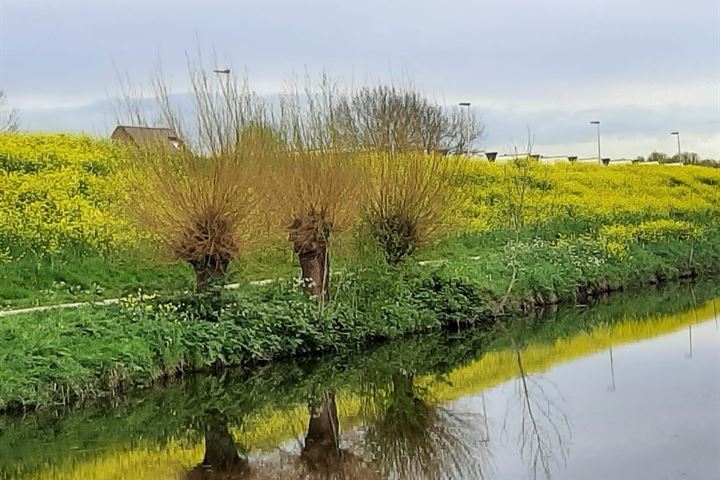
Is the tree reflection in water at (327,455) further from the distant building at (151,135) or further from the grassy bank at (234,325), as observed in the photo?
the distant building at (151,135)

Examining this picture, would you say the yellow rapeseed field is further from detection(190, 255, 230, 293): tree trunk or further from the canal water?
the canal water

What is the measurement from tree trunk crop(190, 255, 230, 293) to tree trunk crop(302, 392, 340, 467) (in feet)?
10.4

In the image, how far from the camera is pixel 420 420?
33.9ft

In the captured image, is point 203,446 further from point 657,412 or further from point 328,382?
point 657,412

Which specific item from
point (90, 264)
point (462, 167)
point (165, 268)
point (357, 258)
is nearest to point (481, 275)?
point (462, 167)

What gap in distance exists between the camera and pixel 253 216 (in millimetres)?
13805

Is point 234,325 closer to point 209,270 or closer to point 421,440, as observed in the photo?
point 209,270

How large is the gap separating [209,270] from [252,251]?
75cm

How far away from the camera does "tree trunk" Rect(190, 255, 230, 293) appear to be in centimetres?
1407

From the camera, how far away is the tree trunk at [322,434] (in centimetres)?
888

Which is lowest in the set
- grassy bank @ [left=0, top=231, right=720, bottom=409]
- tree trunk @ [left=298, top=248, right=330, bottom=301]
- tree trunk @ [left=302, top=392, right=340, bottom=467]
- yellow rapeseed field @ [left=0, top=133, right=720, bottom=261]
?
tree trunk @ [left=302, top=392, right=340, bottom=467]

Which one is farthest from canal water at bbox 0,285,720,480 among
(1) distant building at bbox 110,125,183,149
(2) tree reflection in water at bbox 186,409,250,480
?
(1) distant building at bbox 110,125,183,149

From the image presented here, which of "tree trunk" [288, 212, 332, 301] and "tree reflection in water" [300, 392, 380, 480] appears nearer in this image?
"tree reflection in water" [300, 392, 380, 480]

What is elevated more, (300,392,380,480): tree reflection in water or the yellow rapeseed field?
the yellow rapeseed field
